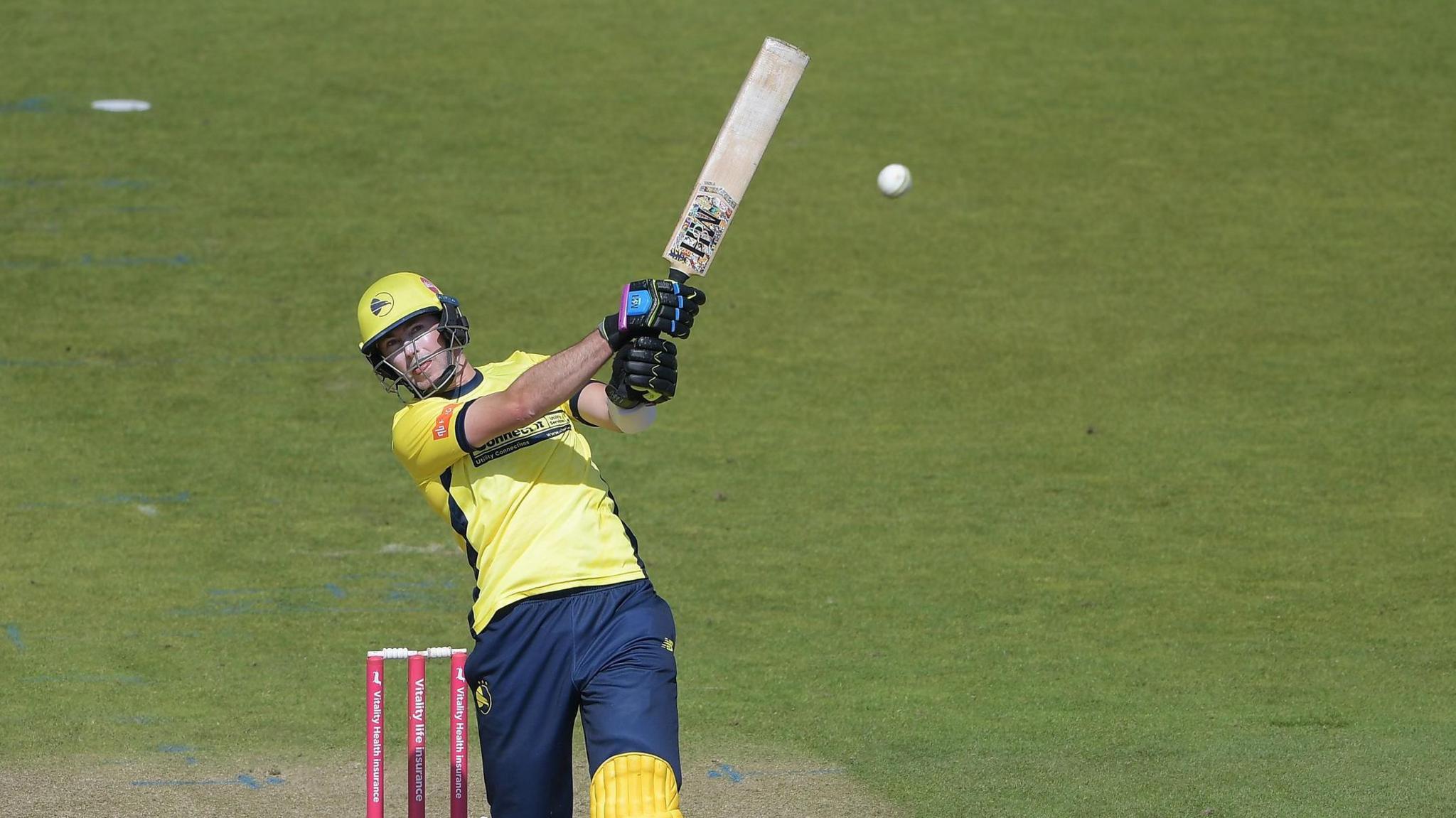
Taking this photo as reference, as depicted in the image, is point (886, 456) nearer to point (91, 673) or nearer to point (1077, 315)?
point (1077, 315)

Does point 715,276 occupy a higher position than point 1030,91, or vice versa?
point 1030,91

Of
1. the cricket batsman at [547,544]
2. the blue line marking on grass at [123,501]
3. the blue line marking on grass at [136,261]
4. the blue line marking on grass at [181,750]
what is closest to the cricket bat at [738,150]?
the cricket batsman at [547,544]

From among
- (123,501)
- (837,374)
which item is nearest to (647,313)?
(123,501)

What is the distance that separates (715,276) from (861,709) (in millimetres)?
5941

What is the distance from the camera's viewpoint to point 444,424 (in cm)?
455

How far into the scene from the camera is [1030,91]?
49.0 ft

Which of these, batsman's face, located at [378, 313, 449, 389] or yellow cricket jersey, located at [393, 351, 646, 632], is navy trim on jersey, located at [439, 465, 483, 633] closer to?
yellow cricket jersey, located at [393, 351, 646, 632]

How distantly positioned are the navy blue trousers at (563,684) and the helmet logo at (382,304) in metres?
0.97

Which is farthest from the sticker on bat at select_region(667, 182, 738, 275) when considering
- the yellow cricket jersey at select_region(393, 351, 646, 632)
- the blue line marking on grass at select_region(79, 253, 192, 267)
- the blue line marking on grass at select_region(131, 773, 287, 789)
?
the blue line marking on grass at select_region(79, 253, 192, 267)

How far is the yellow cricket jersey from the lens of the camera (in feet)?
14.9

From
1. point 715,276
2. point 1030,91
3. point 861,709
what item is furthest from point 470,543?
point 1030,91

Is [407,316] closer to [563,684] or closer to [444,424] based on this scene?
[444,424]

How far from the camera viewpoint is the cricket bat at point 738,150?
493 cm

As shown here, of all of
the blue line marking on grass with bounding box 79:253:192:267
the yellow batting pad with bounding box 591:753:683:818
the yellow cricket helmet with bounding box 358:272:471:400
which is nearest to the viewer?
the yellow batting pad with bounding box 591:753:683:818
